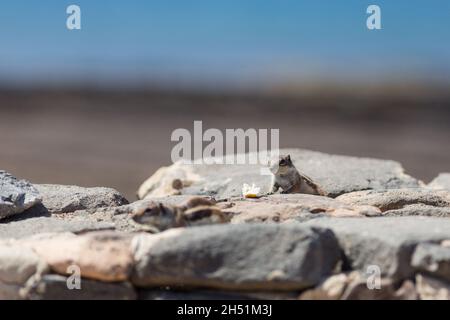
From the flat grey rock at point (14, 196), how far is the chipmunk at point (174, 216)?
1.20m

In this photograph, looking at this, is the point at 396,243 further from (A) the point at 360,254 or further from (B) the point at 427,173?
(B) the point at 427,173

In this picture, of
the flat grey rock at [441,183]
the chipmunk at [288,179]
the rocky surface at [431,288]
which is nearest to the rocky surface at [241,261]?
the rocky surface at [431,288]

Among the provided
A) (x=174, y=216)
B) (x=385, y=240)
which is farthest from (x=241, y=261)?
(x=385, y=240)

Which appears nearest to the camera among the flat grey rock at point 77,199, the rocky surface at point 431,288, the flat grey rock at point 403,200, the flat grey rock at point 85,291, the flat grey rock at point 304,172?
the rocky surface at point 431,288

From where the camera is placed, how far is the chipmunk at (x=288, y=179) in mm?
6168

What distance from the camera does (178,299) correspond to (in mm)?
3984

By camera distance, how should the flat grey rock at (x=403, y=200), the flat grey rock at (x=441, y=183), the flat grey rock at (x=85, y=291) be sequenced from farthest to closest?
the flat grey rock at (x=441, y=183) < the flat grey rock at (x=403, y=200) < the flat grey rock at (x=85, y=291)

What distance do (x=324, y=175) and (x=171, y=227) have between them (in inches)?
121

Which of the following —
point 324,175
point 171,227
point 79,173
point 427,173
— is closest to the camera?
point 171,227

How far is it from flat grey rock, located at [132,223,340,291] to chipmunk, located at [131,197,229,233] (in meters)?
0.32

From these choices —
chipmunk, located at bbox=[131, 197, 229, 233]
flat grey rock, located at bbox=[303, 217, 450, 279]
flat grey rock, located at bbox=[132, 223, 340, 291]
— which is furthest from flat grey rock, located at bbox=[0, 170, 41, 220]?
flat grey rock, located at bbox=[303, 217, 450, 279]

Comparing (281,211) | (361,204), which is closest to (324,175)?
(361,204)

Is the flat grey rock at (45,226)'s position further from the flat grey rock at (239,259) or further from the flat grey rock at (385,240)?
the flat grey rock at (385,240)

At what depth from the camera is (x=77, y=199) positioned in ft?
19.1
